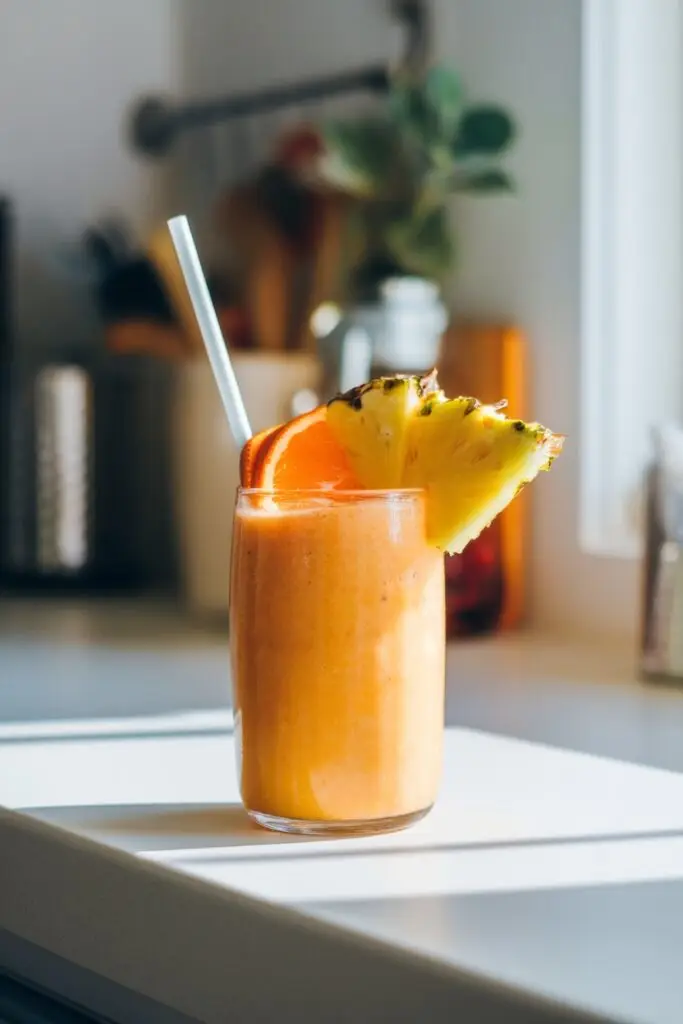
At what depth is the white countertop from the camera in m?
0.50

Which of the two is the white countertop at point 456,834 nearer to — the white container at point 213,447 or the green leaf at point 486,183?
the white container at point 213,447

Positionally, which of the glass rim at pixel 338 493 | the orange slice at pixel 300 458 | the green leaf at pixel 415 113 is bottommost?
the glass rim at pixel 338 493

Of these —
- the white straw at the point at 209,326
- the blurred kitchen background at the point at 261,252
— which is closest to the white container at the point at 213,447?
the blurred kitchen background at the point at 261,252

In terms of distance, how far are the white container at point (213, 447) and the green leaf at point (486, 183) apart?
21 cm

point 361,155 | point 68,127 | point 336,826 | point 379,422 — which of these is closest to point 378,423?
point 379,422

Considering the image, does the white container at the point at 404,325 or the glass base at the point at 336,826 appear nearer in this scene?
the glass base at the point at 336,826

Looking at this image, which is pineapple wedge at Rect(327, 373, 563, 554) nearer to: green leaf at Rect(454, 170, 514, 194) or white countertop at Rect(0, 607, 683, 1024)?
white countertop at Rect(0, 607, 683, 1024)

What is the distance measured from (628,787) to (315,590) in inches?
8.1

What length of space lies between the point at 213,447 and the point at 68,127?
547 millimetres

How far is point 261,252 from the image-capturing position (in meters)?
1.59

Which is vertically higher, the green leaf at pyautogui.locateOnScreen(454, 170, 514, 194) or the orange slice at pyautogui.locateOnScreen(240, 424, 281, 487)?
the green leaf at pyautogui.locateOnScreen(454, 170, 514, 194)

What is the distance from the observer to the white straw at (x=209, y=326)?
689 millimetres

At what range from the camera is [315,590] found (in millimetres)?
649

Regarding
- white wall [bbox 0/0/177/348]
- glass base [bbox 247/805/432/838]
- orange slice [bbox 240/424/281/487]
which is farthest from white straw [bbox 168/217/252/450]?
white wall [bbox 0/0/177/348]
